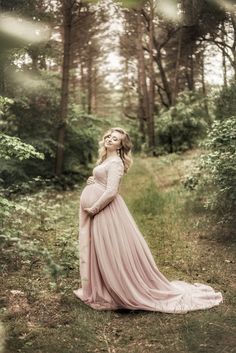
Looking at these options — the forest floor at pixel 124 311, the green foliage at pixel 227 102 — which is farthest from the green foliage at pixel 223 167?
the green foliage at pixel 227 102

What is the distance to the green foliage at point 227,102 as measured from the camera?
9974 millimetres

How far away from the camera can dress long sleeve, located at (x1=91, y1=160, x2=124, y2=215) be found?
5.14 metres

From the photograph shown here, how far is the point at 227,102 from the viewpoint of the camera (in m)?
10.4

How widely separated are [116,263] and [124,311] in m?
0.54

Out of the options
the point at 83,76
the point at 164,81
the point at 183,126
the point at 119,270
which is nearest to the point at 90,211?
the point at 119,270

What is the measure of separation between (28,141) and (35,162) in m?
1.15

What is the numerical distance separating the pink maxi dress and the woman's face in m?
0.12

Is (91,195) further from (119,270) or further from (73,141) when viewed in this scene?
(73,141)

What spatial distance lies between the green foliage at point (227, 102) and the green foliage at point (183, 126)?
904cm

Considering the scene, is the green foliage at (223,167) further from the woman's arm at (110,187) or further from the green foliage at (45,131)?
the green foliage at (45,131)

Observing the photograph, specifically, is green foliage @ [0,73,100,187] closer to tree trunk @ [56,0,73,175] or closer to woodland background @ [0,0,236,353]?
woodland background @ [0,0,236,353]

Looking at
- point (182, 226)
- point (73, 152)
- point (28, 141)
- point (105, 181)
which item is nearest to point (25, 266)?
point (105, 181)

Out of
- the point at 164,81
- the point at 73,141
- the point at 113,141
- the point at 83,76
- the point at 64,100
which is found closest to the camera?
the point at 113,141

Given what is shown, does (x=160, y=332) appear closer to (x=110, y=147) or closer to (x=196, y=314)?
(x=196, y=314)
